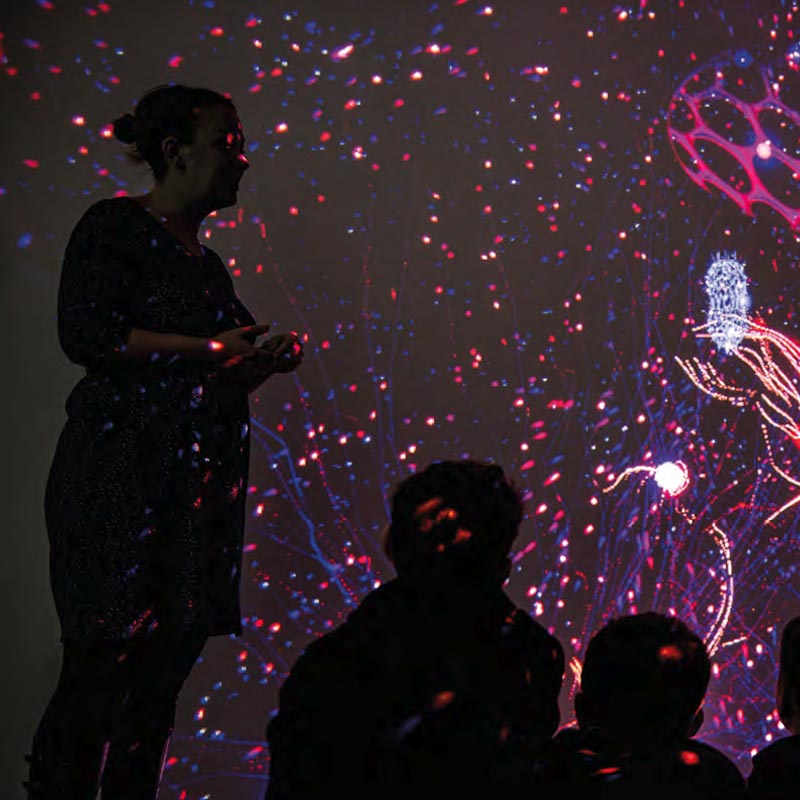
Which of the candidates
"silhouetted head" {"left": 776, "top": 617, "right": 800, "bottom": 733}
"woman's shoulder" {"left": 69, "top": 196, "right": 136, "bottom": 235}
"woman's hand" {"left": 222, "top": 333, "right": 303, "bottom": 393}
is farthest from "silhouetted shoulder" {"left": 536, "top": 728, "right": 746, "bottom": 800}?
"woman's shoulder" {"left": 69, "top": 196, "right": 136, "bottom": 235}

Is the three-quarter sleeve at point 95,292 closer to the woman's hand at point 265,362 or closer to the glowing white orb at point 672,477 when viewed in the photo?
the woman's hand at point 265,362

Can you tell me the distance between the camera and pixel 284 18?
223 cm

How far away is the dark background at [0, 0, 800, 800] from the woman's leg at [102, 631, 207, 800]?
539mm

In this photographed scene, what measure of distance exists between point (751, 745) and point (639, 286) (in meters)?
1.29

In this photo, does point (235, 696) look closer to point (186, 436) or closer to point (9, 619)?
point (9, 619)

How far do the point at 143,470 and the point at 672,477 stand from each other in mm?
1804

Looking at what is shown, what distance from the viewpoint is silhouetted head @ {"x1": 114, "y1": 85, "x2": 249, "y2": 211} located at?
60.5 inches

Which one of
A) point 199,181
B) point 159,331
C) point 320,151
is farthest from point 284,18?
point 159,331

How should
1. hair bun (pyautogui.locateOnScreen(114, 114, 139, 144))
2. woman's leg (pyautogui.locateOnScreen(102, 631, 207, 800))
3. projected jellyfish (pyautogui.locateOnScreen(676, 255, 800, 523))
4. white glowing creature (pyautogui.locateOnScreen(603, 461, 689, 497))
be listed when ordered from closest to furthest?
woman's leg (pyautogui.locateOnScreen(102, 631, 207, 800))
hair bun (pyautogui.locateOnScreen(114, 114, 139, 144))
white glowing creature (pyautogui.locateOnScreen(603, 461, 689, 497))
projected jellyfish (pyautogui.locateOnScreen(676, 255, 800, 523))

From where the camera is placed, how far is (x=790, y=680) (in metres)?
1.57

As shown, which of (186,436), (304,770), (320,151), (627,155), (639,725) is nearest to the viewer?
(304,770)

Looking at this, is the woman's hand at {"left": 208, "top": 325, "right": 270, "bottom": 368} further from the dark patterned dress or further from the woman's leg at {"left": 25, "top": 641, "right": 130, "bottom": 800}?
the woman's leg at {"left": 25, "top": 641, "right": 130, "bottom": 800}

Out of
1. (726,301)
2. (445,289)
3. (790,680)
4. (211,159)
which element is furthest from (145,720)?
(726,301)

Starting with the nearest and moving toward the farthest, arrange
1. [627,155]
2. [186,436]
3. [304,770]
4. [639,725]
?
[304,770]
[639,725]
[186,436]
[627,155]
